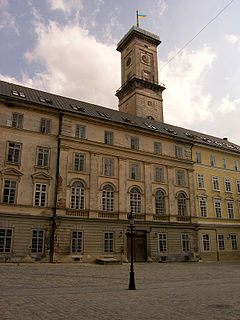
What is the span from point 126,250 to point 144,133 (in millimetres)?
13659

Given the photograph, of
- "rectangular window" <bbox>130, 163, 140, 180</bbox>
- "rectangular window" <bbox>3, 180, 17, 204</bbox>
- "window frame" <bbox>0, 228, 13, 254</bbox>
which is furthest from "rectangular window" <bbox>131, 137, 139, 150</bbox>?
"window frame" <bbox>0, 228, 13, 254</bbox>

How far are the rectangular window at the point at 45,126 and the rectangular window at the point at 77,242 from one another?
10384mm

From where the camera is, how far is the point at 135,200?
108 feet

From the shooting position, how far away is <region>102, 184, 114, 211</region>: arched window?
101ft

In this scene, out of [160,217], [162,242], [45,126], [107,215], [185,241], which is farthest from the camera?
[185,241]

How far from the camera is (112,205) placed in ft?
103

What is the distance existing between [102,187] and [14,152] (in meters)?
9.40

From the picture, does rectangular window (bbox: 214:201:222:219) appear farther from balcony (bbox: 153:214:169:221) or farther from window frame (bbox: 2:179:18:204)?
window frame (bbox: 2:179:18:204)

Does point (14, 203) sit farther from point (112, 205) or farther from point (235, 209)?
point (235, 209)

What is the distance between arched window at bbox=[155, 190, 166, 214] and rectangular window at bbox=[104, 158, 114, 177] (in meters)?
6.21

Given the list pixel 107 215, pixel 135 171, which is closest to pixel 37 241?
pixel 107 215

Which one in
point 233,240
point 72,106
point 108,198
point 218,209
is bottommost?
point 233,240

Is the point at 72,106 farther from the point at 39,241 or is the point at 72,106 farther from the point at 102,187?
the point at 39,241

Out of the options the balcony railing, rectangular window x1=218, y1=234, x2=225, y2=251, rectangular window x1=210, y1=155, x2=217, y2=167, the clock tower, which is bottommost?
rectangular window x1=218, y1=234, x2=225, y2=251
